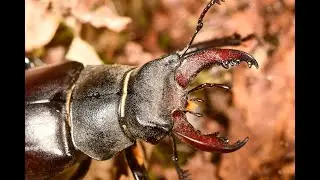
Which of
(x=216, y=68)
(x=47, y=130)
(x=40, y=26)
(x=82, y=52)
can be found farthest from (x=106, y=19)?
(x=47, y=130)

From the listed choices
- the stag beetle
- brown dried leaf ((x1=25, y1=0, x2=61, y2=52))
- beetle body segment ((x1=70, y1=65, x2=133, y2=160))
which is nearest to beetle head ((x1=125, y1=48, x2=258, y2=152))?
the stag beetle

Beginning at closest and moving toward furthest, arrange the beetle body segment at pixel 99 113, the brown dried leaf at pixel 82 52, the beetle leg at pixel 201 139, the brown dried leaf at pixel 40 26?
the beetle leg at pixel 201 139 < the beetle body segment at pixel 99 113 < the brown dried leaf at pixel 40 26 < the brown dried leaf at pixel 82 52

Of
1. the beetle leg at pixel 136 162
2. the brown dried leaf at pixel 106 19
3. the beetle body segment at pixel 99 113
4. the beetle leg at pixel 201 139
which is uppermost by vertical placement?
the brown dried leaf at pixel 106 19

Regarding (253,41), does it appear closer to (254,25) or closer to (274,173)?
(254,25)

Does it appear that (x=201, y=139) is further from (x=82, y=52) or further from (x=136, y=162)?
(x=82, y=52)

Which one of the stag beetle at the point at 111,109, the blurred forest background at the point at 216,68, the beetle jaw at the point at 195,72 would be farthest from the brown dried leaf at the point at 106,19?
the beetle jaw at the point at 195,72

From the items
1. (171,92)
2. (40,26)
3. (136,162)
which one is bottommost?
(136,162)

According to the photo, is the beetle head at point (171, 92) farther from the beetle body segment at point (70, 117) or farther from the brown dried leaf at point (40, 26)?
the brown dried leaf at point (40, 26)
